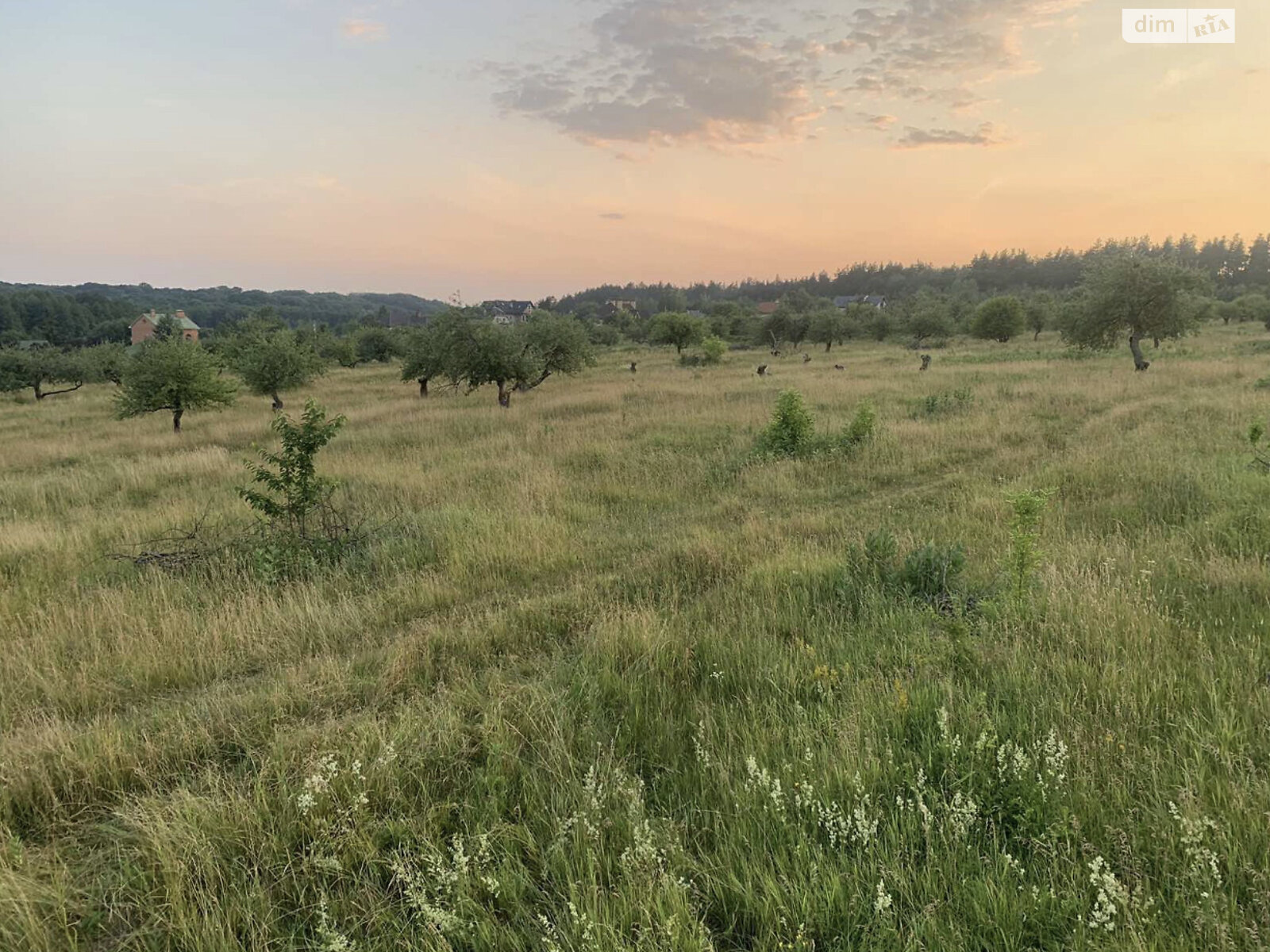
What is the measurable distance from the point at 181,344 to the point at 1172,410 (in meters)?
33.0

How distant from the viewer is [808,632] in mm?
4633

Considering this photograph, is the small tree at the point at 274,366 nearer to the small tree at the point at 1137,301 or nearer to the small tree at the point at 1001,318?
the small tree at the point at 1137,301

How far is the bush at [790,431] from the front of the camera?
12.3 metres

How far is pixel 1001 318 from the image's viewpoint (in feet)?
172

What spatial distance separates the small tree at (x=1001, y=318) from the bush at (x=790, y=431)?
50790mm

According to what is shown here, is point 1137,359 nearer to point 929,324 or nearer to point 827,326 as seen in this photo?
point 827,326

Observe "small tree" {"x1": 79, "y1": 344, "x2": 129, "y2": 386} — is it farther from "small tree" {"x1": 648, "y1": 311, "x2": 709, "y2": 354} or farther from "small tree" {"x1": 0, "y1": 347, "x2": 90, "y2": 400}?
"small tree" {"x1": 648, "y1": 311, "x2": 709, "y2": 354}

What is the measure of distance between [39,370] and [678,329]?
50.5 meters

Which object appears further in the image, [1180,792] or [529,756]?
[529,756]

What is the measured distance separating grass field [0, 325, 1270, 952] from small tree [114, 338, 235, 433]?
57.0 feet

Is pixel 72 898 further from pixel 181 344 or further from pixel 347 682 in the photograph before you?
pixel 181 344

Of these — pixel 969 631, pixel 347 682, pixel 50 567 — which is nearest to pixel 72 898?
pixel 347 682

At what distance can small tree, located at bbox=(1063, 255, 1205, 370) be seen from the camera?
25.1 metres

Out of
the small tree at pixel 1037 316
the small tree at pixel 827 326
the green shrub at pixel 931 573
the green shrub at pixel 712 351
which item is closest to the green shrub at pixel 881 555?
the green shrub at pixel 931 573
